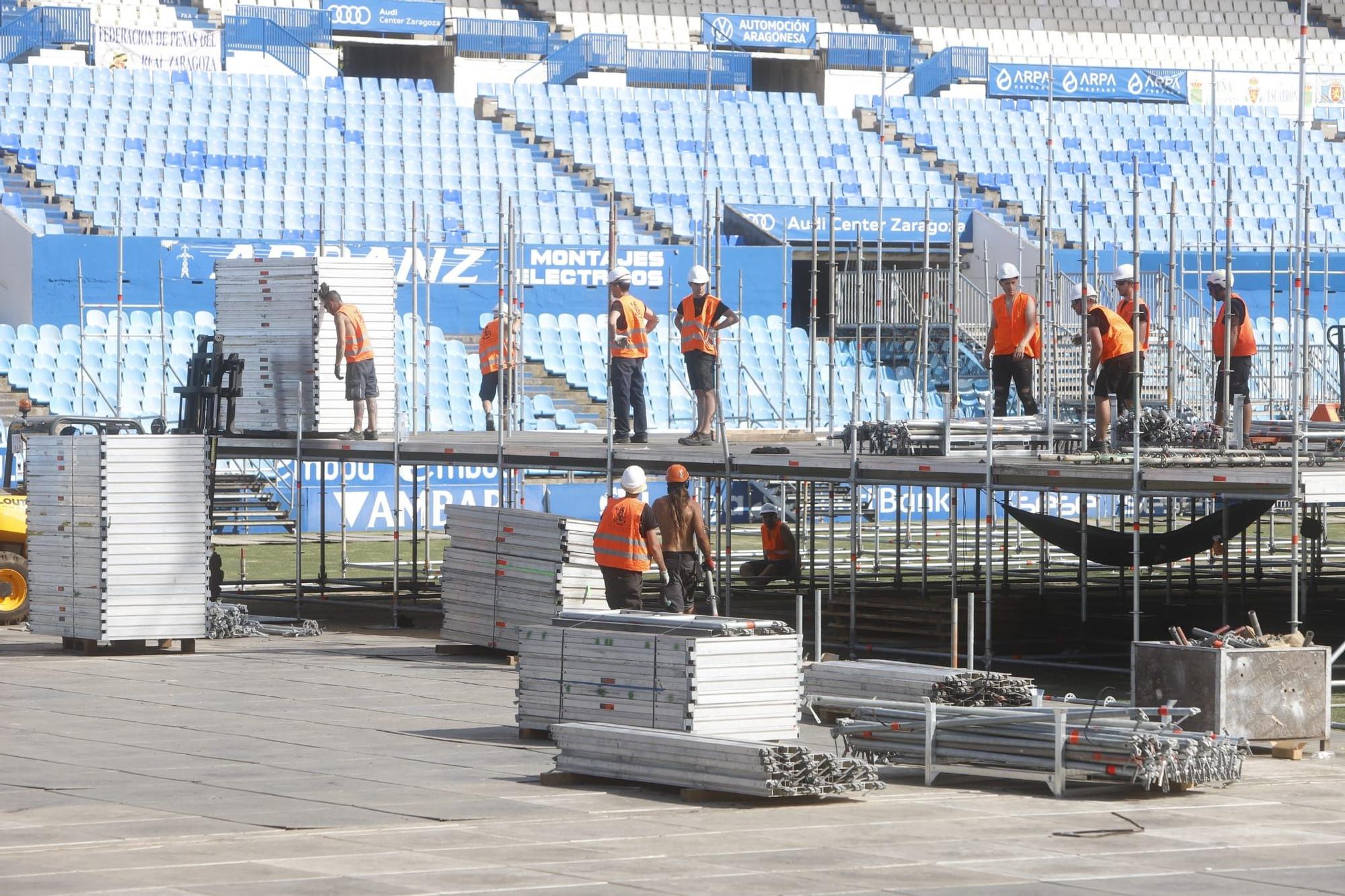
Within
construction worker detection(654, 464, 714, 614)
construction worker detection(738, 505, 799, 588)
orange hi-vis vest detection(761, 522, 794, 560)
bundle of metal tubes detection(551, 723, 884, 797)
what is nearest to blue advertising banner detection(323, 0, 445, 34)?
construction worker detection(738, 505, 799, 588)

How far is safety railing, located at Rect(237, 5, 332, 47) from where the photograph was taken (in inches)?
1716

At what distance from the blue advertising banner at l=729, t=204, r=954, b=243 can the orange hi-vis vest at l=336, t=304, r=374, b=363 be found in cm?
1682

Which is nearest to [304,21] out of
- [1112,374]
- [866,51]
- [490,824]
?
[866,51]

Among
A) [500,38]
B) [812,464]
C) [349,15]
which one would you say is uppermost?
[349,15]

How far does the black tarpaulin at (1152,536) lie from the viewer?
733 inches

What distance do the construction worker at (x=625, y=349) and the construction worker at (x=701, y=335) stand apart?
54 centimetres

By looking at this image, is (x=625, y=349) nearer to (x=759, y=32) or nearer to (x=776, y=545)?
(x=776, y=545)

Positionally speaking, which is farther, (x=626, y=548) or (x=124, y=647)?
(x=124, y=647)

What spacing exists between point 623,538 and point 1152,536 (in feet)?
20.1

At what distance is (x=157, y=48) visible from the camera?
41781 mm

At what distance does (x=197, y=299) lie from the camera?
32031mm

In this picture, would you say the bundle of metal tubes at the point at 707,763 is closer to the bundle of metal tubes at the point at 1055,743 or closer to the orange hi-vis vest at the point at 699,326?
the bundle of metal tubes at the point at 1055,743

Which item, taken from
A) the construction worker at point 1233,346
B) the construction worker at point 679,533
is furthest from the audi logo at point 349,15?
the construction worker at point 679,533

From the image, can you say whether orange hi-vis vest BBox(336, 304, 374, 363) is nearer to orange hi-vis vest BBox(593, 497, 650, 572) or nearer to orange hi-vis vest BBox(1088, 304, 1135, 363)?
orange hi-vis vest BBox(593, 497, 650, 572)
